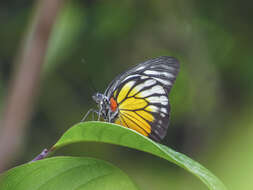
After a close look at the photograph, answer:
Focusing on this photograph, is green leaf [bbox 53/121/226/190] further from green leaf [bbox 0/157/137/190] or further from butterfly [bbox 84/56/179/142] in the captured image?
butterfly [bbox 84/56/179/142]

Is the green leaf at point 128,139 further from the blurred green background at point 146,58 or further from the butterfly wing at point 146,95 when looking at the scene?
the blurred green background at point 146,58

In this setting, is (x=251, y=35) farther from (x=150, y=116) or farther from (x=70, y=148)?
(x=70, y=148)

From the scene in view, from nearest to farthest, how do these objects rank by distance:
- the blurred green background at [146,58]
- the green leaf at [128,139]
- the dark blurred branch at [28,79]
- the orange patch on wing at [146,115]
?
the green leaf at [128,139], the dark blurred branch at [28,79], the orange patch on wing at [146,115], the blurred green background at [146,58]

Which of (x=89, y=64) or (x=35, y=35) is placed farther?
(x=89, y=64)

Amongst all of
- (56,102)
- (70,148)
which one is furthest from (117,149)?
(56,102)

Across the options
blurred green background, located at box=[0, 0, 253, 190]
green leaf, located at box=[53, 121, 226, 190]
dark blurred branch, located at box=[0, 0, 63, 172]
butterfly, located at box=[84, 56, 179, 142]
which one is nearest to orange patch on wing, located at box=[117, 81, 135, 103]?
butterfly, located at box=[84, 56, 179, 142]

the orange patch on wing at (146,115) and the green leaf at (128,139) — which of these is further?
the orange patch on wing at (146,115)

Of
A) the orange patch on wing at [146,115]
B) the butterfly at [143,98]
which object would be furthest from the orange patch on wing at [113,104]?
the orange patch on wing at [146,115]

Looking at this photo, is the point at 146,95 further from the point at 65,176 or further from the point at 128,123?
the point at 65,176
